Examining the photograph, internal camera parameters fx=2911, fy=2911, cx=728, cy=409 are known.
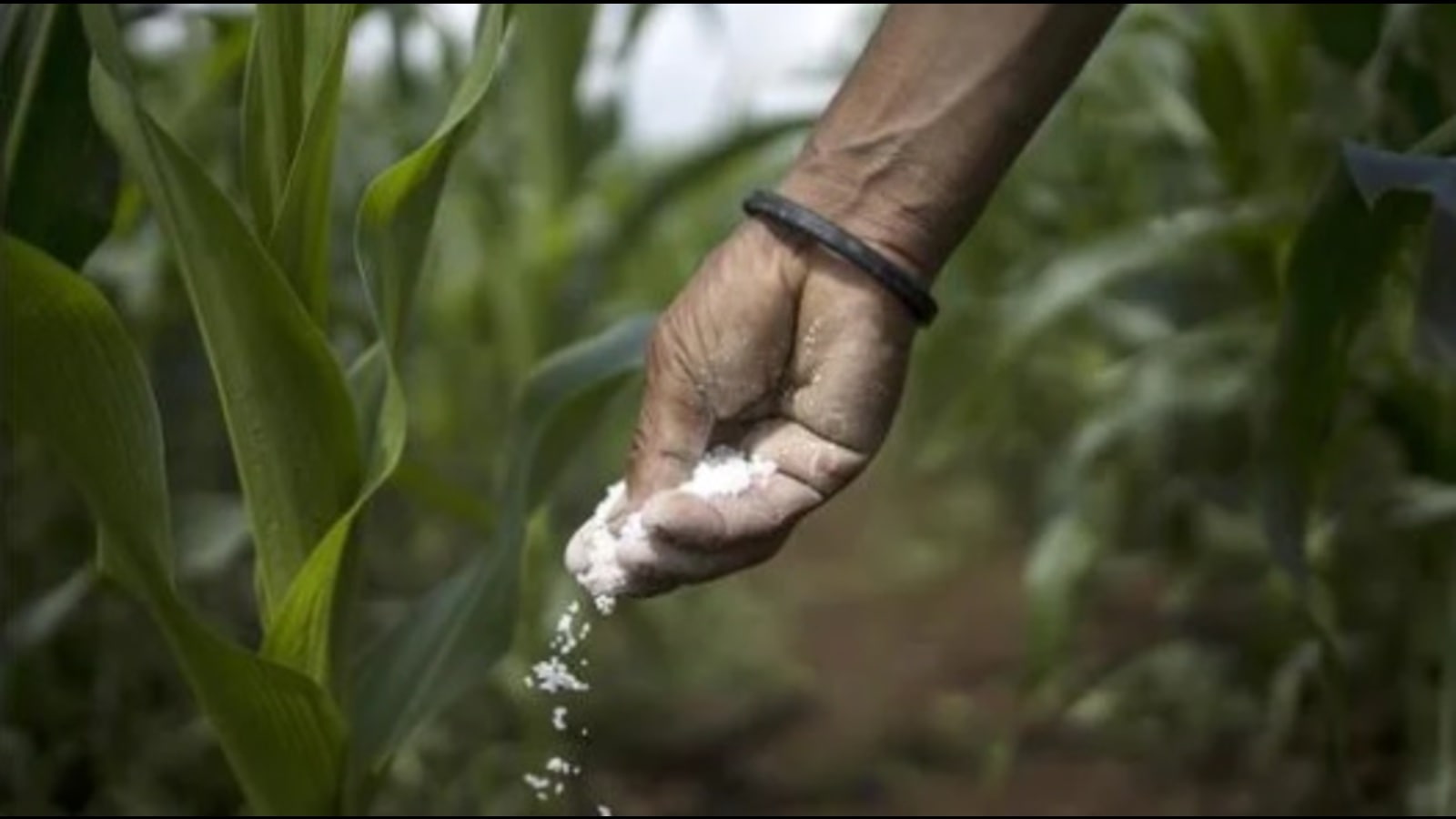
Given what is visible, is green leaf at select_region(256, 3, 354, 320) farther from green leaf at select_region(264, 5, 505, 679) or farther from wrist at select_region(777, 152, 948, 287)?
wrist at select_region(777, 152, 948, 287)

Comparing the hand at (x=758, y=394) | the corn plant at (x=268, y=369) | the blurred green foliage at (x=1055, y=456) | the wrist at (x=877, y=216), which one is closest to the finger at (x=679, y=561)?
the hand at (x=758, y=394)

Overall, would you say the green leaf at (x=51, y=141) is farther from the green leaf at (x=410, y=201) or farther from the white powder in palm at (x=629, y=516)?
the white powder in palm at (x=629, y=516)

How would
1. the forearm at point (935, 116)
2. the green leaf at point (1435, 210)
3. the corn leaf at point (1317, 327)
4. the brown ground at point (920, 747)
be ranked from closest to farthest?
the forearm at point (935, 116) → the green leaf at point (1435, 210) → the corn leaf at point (1317, 327) → the brown ground at point (920, 747)

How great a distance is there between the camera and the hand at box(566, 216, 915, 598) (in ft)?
2.84

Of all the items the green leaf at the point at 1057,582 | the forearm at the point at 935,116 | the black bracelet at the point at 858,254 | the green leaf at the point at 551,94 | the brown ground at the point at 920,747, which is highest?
the forearm at the point at 935,116

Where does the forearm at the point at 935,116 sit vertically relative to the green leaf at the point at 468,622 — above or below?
above

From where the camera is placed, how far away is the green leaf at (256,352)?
1.14 meters

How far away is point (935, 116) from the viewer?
2.66ft

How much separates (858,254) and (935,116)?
2.2 inches

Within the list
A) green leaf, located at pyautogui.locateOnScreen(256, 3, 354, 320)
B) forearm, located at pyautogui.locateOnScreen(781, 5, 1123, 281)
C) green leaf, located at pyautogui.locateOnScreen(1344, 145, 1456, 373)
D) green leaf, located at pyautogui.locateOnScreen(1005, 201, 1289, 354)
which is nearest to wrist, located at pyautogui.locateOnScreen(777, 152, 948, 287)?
forearm, located at pyautogui.locateOnScreen(781, 5, 1123, 281)

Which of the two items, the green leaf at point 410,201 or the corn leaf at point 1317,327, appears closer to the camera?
the green leaf at point 410,201

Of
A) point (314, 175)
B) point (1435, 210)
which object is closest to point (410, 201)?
point (314, 175)

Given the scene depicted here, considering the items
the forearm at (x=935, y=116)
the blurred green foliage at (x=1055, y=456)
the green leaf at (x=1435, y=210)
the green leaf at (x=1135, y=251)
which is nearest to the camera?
the forearm at (x=935, y=116)

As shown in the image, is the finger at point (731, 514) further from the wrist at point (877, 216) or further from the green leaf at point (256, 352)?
the green leaf at point (256, 352)
